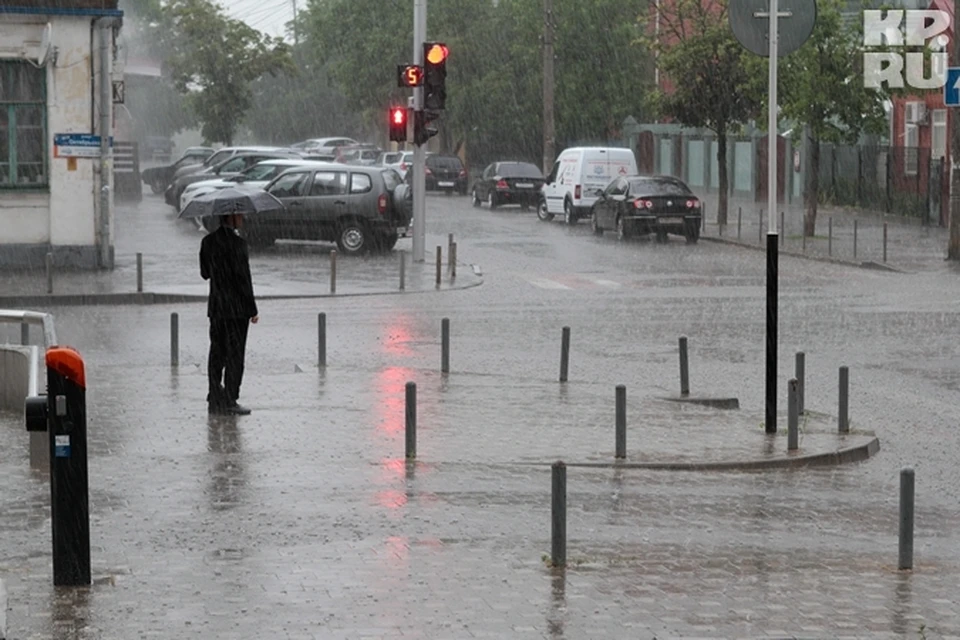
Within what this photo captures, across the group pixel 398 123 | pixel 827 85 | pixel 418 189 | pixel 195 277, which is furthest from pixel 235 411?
pixel 827 85

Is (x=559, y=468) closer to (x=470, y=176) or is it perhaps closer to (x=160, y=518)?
(x=160, y=518)

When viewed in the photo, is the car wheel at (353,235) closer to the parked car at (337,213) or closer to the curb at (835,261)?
the parked car at (337,213)

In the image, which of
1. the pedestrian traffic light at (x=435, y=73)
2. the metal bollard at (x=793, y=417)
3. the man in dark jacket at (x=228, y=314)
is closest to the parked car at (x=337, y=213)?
the pedestrian traffic light at (x=435, y=73)

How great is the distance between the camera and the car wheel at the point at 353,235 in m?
33.8

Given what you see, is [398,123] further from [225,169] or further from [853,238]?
[225,169]

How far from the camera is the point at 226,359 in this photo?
46.9 feet

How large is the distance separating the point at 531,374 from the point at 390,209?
53.7 feet

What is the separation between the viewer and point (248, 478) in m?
11.3

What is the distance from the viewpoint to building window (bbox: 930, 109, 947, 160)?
4703 centimetres

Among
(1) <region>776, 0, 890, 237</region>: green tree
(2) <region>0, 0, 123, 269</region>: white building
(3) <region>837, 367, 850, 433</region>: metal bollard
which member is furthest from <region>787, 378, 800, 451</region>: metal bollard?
(1) <region>776, 0, 890, 237</region>: green tree

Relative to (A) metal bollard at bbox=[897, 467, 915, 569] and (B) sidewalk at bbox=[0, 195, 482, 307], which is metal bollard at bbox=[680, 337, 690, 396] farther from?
(B) sidewalk at bbox=[0, 195, 482, 307]

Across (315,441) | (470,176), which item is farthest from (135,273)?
(470,176)

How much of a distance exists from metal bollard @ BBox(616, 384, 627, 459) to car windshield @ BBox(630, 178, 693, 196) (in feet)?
88.2

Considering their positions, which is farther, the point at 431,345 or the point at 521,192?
the point at 521,192
